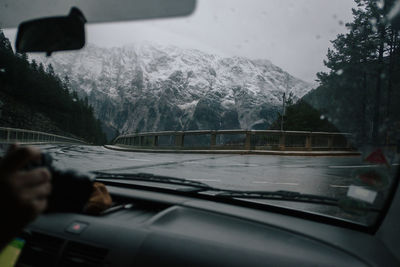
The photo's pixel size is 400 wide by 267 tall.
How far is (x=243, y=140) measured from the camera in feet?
10.2

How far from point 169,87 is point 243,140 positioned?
98 cm

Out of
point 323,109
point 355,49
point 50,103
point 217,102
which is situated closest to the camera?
point 355,49

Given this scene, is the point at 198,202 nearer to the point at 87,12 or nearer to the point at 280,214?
the point at 280,214

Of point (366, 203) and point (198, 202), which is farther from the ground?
point (366, 203)

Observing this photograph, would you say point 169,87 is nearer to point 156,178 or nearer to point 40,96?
point 156,178

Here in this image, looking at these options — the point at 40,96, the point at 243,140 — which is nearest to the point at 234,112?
the point at 243,140

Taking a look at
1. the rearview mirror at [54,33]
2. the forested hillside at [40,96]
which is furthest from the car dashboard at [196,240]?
the forested hillside at [40,96]

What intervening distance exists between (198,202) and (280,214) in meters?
0.67

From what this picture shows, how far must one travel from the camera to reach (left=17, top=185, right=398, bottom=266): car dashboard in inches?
67.3

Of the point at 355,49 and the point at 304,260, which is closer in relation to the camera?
the point at 304,260

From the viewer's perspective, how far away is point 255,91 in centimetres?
272

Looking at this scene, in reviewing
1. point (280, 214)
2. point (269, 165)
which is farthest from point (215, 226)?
point (269, 165)

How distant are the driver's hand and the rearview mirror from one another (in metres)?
1.26

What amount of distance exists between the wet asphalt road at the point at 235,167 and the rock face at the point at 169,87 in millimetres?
641
